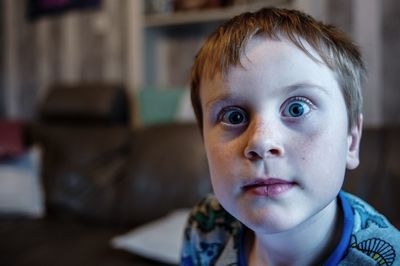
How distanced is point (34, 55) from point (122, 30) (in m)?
0.80

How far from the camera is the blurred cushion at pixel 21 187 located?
198 centimetres

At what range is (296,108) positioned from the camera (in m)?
0.47

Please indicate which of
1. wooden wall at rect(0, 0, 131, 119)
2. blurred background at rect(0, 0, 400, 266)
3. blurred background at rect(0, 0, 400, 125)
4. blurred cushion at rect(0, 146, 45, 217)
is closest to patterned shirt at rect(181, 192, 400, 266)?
blurred background at rect(0, 0, 400, 266)

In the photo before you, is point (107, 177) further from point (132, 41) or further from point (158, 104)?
point (132, 41)

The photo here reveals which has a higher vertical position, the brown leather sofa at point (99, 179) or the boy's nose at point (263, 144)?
the boy's nose at point (263, 144)

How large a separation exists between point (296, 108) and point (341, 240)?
0.61 ft

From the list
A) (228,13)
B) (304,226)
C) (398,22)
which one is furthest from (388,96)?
(304,226)

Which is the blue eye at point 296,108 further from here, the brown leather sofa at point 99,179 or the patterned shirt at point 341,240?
the brown leather sofa at point 99,179

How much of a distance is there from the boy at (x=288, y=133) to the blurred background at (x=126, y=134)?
0.86 meters

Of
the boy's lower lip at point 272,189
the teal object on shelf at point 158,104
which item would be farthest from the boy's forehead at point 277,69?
the teal object on shelf at point 158,104

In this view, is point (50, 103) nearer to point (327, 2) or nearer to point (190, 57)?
point (190, 57)

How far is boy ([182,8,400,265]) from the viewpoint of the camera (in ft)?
1.49

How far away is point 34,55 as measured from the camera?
2896 mm

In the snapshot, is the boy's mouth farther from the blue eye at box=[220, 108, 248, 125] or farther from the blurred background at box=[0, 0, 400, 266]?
the blurred background at box=[0, 0, 400, 266]
